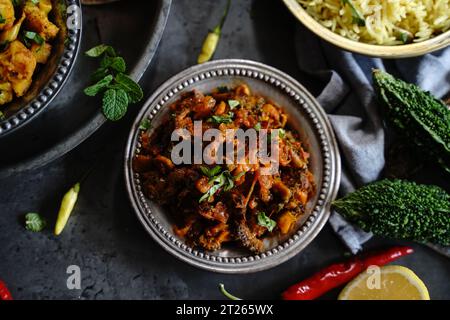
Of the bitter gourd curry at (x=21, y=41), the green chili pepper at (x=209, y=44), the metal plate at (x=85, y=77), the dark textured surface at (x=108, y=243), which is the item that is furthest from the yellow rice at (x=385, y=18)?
the bitter gourd curry at (x=21, y=41)

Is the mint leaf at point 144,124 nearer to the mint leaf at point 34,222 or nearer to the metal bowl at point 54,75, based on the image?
the metal bowl at point 54,75

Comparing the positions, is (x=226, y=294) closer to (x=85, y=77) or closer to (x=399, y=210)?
(x=399, y=210)

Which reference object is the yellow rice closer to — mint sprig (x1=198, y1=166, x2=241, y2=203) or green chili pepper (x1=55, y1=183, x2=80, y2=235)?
mint sprig (x1=198, y1=166, x2=241, y2=203)

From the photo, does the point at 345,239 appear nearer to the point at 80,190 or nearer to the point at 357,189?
the point at 357,189

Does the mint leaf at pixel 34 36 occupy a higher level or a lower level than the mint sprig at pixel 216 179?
higher

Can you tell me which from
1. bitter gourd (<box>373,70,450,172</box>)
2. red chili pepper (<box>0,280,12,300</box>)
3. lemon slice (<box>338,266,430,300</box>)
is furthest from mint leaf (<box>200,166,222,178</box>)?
red chili pepper (<box>0,280,12,300</box>)

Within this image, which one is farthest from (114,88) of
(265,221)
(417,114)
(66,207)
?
(417,114)
